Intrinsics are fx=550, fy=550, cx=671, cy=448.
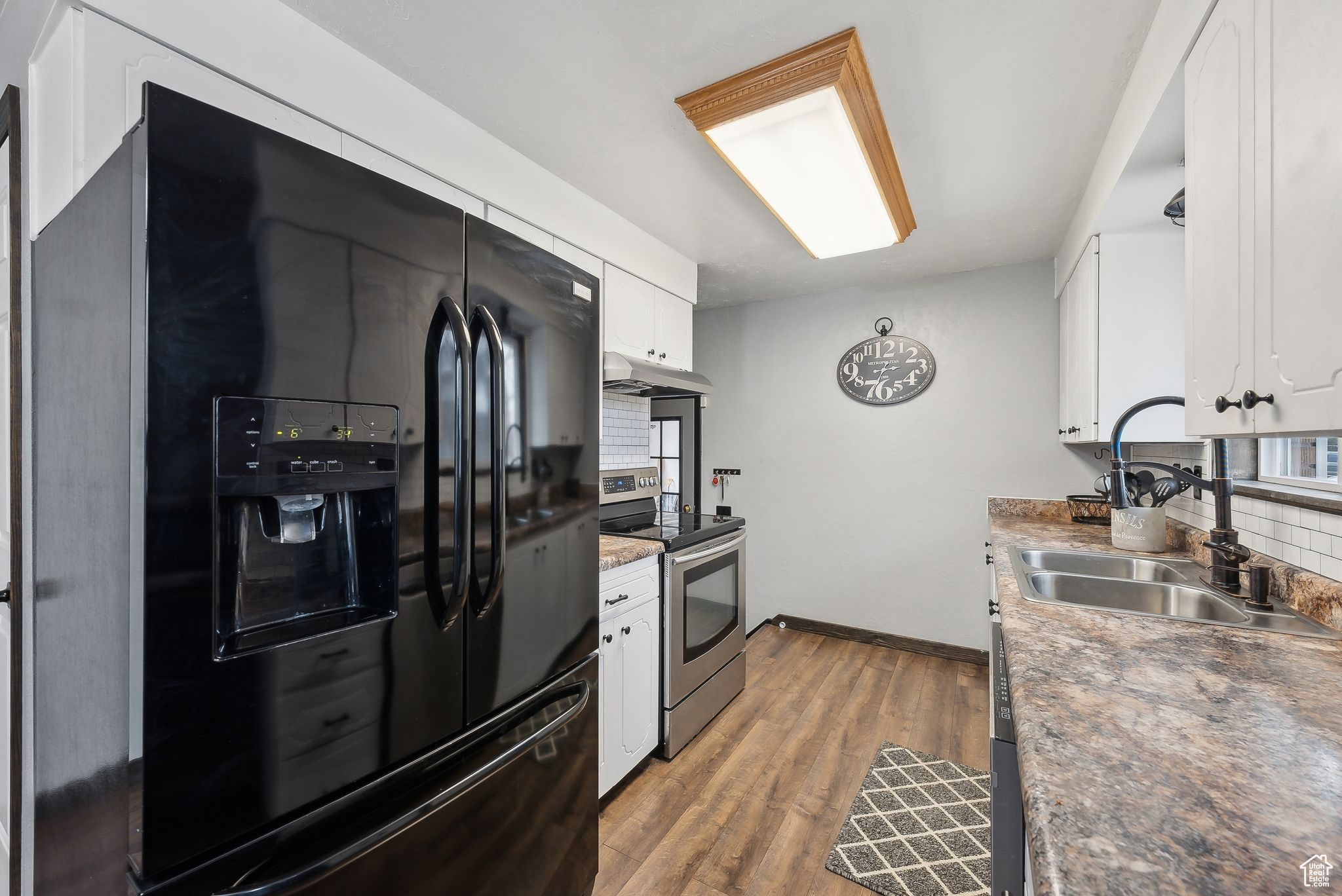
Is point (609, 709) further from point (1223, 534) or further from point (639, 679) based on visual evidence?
point (1223, 534)

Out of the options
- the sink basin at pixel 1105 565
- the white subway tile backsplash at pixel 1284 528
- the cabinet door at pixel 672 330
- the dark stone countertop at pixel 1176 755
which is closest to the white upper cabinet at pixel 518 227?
the cabinet door at pixel 672 330

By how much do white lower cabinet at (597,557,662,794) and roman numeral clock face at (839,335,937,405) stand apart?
219 cm

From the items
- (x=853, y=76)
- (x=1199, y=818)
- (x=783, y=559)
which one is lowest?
(x=783, y=559)

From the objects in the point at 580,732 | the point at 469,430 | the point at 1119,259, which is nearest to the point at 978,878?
the point at 580,732

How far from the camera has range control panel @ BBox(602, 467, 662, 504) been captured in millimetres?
2850

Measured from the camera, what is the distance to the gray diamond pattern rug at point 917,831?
5.55 feet

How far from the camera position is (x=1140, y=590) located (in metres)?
1.58

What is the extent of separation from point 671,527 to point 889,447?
70.4 inches

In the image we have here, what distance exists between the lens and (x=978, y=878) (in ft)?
5.52

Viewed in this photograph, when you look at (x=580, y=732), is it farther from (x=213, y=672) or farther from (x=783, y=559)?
(x=783, y=559)

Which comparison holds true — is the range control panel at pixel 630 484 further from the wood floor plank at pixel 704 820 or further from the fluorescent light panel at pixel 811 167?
the fluorescent light panel at pixel 811 167

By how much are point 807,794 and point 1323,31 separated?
2.37 m

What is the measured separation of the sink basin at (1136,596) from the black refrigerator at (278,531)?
140 cm

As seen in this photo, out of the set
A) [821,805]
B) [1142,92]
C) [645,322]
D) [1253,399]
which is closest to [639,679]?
[821,805]
